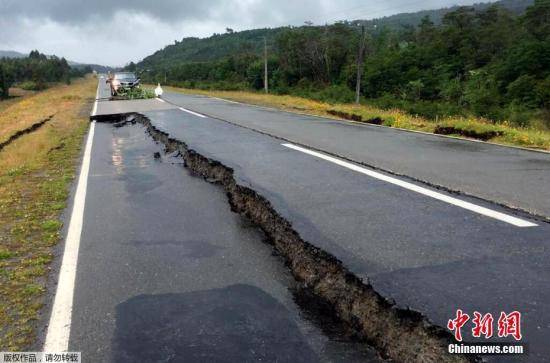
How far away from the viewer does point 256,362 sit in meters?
2.88

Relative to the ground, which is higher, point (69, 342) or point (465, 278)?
point (465, 278)

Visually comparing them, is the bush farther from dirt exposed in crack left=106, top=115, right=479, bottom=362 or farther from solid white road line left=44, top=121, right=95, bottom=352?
dirt exposed in crack left=106, top=115, right=479, bottom=362

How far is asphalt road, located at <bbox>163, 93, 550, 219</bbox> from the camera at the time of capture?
20.3ft

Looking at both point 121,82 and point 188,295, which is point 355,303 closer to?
point 188,295

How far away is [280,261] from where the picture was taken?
4.52m

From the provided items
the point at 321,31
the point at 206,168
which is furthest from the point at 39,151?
the point at 321,31

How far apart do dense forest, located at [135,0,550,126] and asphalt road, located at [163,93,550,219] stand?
19.5 metres

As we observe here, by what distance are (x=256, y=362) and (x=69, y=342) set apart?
1308 millimetres

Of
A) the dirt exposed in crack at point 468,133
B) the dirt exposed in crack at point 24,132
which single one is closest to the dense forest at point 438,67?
the dirt exposed in crack at point 468,133

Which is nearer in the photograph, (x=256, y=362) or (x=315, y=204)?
(x=256, y=362)

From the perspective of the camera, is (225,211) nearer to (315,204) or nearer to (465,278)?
(315,204)

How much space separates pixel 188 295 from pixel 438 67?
6150cm

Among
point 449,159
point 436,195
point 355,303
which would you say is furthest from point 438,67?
point 355,303

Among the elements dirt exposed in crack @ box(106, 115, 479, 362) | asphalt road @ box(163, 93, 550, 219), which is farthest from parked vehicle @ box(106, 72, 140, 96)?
dirt exposed in crack @ box(106, 115, 479, 362)
